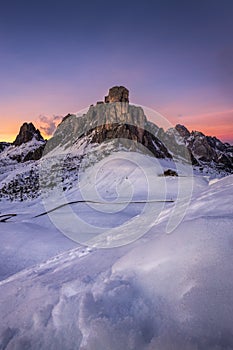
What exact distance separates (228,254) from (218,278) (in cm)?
38

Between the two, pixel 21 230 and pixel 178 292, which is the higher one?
pixel 178 292

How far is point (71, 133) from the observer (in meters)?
81.9

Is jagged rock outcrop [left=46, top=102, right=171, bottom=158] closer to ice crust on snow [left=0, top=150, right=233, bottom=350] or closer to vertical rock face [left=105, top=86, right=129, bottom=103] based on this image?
vertical rock face [left=105, top=86, right=129, bottom=103]

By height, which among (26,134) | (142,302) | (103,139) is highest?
(26,134)

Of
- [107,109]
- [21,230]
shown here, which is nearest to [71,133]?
[107,109]

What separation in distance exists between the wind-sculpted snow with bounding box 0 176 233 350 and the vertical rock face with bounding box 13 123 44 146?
405 ft

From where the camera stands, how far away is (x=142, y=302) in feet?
7.48

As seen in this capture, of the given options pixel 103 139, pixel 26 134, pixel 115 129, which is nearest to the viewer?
pixel 103 139

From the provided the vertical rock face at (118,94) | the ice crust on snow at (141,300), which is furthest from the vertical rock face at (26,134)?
the ice crust on snow at (141,300)

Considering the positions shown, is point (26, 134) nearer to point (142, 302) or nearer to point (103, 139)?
point (103, 139)

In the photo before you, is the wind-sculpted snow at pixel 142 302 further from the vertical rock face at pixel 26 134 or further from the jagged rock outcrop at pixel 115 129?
the vertical rock face at pixel 26 134

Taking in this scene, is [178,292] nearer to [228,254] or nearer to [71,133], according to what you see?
[228,254]

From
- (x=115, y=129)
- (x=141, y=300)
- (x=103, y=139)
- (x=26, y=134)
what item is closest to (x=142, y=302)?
(x=141, y=300)

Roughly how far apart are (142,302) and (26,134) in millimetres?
126775
